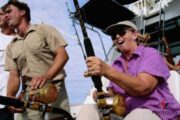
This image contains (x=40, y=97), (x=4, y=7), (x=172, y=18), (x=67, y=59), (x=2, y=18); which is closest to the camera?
(x=40, y=97)

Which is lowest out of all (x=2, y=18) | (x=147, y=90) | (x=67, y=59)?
(x=147, y=90)

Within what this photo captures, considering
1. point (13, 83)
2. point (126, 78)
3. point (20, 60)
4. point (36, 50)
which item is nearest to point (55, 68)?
point (36, 50)

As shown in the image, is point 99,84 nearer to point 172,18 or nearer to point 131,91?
point 131,91

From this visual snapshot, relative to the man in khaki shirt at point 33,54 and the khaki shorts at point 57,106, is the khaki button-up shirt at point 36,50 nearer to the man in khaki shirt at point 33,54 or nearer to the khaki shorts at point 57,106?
the man in khaki shirt at point 33,54

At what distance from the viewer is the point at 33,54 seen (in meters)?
3.32

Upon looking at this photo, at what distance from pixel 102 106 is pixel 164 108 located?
59cm

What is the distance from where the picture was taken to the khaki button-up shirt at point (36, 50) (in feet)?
10.9

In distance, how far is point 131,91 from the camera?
2613 millimetres

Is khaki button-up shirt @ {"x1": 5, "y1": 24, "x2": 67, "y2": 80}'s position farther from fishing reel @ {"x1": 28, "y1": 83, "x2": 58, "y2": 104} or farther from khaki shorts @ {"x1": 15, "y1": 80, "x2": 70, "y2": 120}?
fishing reel @ {"x1": 28, "y1": 83, "x2": 58, "y2": 104}

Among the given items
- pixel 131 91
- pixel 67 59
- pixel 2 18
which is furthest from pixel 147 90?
pixel 2 18

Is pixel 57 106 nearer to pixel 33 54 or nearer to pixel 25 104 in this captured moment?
pixel 33 54

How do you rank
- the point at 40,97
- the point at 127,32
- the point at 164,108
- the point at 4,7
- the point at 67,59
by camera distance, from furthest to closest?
the point at 4,7
the point at 67,59
the point at 127,32
the point at 164,108
the point at 40,97

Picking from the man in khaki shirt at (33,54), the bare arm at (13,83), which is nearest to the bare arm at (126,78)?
the man in khaki shirt at (33,54)

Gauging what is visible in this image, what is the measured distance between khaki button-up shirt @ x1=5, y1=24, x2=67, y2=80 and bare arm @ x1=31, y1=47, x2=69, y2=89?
0.09 m
